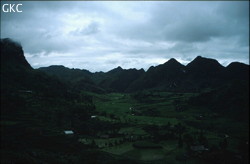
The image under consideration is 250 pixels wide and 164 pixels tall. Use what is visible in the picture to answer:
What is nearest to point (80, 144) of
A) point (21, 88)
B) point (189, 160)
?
point (189, 160)

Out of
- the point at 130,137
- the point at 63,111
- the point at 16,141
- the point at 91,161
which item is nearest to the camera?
the point at 91,161

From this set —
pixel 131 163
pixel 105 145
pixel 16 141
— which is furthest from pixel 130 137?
pixel 16 141

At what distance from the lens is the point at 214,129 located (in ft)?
411

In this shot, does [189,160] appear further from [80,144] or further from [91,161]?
[80,144]

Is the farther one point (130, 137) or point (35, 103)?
point (35, 103)

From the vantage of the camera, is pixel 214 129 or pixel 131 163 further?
pixel 214 129

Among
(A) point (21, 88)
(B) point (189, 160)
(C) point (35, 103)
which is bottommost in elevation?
(B) point (189, 160)

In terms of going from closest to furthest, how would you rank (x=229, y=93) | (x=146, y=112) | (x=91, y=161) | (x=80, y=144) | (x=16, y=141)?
(x=91, y=161)
(x=16, y=141)
(x=80, y=144)
(x=146, y=112)
(x=229, y=93)

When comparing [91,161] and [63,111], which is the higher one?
[63,111]

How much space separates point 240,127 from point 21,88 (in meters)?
149

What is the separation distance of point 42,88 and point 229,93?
14476 cm

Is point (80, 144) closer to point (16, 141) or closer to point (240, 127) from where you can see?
point (16, 141)

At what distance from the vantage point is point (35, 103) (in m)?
148

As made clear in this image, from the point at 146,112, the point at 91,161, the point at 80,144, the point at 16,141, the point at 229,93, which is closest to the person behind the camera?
the point at 91,161
